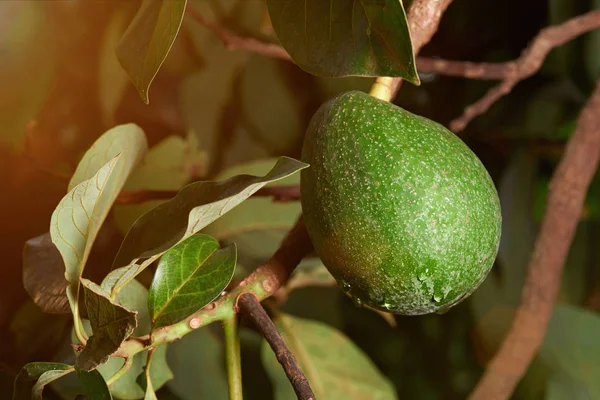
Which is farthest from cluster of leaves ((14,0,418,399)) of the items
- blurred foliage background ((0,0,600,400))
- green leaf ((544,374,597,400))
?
green leaf ((544,374,597,400))

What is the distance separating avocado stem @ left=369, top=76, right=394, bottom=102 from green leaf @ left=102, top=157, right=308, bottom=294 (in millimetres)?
197

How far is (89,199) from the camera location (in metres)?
0.52

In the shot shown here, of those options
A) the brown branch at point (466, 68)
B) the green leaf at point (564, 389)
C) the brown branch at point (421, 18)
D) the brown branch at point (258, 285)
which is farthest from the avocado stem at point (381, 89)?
the green leaf at point (564, 389)

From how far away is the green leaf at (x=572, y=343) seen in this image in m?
1.06

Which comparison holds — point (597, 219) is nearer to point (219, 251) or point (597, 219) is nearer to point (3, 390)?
point (219, 251)

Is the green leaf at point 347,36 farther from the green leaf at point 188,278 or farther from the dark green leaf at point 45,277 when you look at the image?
the dark green leaf at point 45,277

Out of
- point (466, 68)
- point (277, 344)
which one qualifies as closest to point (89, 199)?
point (277, 344)

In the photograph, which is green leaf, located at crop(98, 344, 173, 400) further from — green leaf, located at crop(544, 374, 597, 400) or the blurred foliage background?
green leaf, located at crop(544, 374, 597, 400)

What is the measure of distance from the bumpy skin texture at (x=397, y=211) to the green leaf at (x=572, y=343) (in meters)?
0.61

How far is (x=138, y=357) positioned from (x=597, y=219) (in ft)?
3.01

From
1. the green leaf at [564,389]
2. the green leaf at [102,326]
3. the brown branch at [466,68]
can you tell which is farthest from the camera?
the green leaf at [564,389]

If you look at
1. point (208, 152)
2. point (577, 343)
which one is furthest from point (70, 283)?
point (577, 343)

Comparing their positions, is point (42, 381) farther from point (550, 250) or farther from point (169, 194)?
point (550, 250)

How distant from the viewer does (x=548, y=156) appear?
1187 mm
